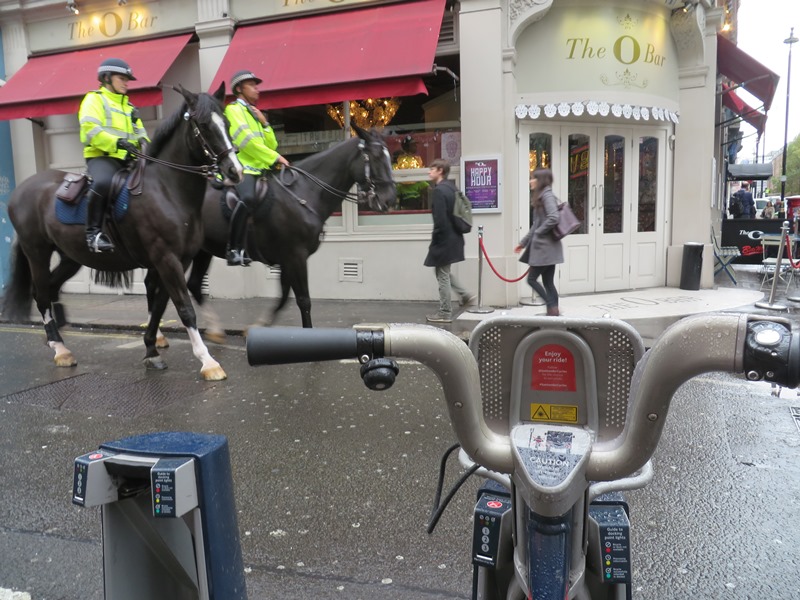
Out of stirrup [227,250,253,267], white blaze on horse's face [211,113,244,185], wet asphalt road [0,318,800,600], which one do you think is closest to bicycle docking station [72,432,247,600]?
wet asphalt road [0,318,800,600]

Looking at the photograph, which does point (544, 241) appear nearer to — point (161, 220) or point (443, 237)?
point (443, 237)

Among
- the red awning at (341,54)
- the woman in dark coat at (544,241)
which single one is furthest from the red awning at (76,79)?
the woman in dark coat at (544,241)

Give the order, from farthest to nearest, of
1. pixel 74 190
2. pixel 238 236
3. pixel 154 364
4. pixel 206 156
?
pixel 238 236, pixel 154 364, pixel 74 190, pixel 206 156

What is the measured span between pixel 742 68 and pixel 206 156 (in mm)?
10377

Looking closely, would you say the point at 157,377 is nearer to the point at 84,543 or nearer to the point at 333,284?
the point at 84,543

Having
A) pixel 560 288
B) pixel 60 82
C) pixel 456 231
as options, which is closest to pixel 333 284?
pixel 456 231

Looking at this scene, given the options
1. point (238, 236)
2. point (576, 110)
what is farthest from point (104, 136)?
point (576, 110)

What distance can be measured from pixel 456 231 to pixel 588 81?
364cm

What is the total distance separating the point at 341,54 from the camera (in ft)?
31.1

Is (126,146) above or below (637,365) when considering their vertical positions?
above

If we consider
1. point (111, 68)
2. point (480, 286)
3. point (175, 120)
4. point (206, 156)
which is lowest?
point (480, 286)

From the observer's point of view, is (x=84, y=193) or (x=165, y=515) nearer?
(x=165, y=515)

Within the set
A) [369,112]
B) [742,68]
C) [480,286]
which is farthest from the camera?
[742,68]

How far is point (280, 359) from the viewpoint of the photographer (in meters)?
1.35
